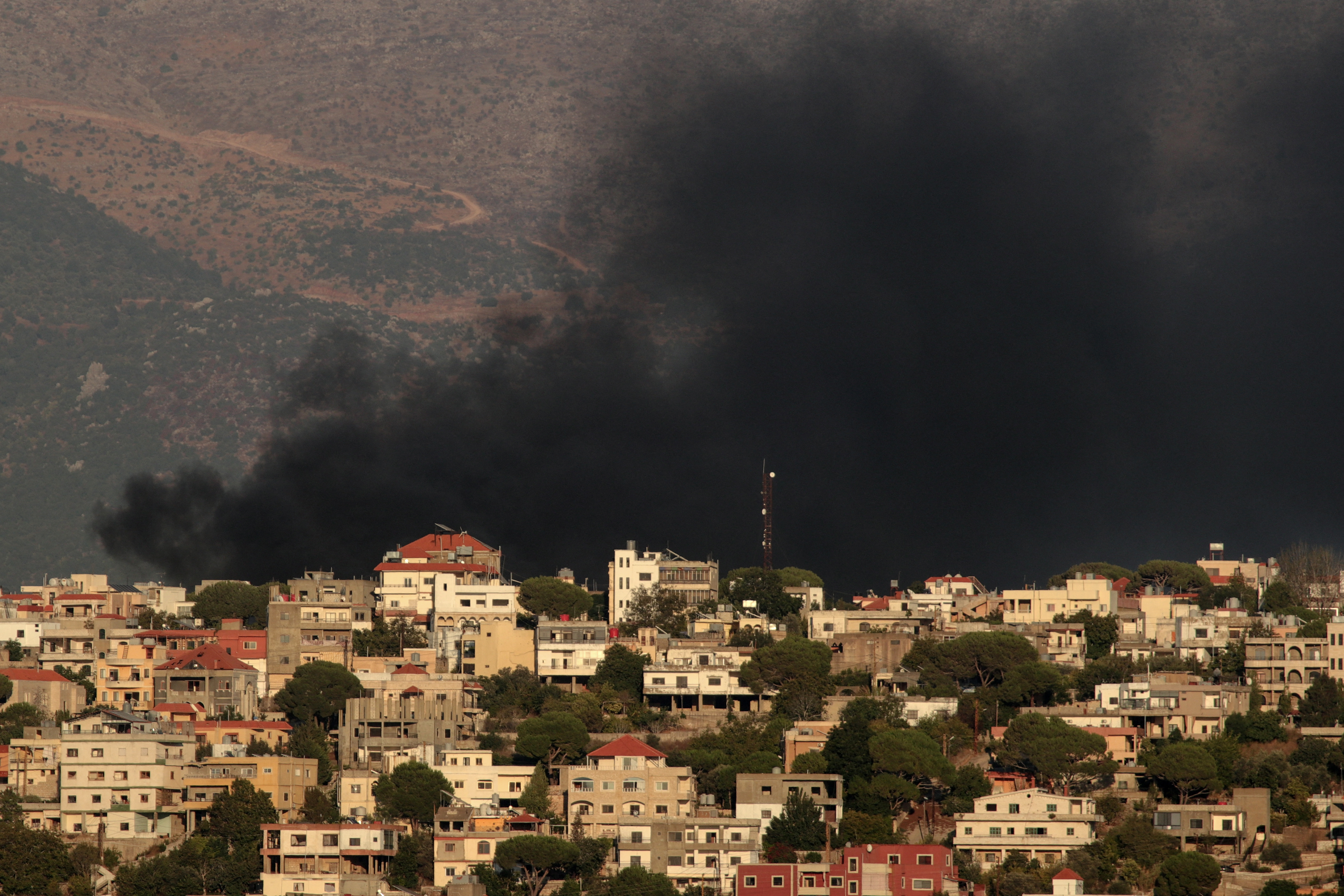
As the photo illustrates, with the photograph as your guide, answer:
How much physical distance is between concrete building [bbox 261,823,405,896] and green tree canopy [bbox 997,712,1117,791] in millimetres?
21114

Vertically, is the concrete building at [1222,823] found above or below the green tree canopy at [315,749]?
below

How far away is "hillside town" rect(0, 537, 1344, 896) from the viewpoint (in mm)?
75812

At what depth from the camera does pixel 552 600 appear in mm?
110375

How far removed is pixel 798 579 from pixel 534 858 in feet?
156

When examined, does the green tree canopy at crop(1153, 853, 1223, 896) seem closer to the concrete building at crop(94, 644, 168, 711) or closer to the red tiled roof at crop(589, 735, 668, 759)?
the red tiled roof at crop(589, 735, 668, 759)

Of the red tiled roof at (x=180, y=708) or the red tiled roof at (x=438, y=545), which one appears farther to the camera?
the red tiled roof at (x=438, y=545)

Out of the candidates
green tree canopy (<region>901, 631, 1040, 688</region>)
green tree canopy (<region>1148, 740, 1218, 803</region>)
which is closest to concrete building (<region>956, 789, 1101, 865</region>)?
green tree canopy (<region>1148, 740, 1218, 803</region>)

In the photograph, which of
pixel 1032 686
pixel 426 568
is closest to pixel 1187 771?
pixel 1032 686

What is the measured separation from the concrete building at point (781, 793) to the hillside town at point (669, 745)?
0.38 feet

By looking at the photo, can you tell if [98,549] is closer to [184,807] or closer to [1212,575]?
[1212,575]

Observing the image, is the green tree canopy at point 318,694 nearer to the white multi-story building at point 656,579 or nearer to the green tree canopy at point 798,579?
the white multi-story building at point 656,579

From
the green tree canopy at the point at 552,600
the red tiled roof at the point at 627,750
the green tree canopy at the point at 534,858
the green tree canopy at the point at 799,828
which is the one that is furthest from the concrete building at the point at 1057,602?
the green tree canopy at the point at 534,858

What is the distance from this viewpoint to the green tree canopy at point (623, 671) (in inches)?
3728

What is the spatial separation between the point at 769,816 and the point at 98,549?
387ft
